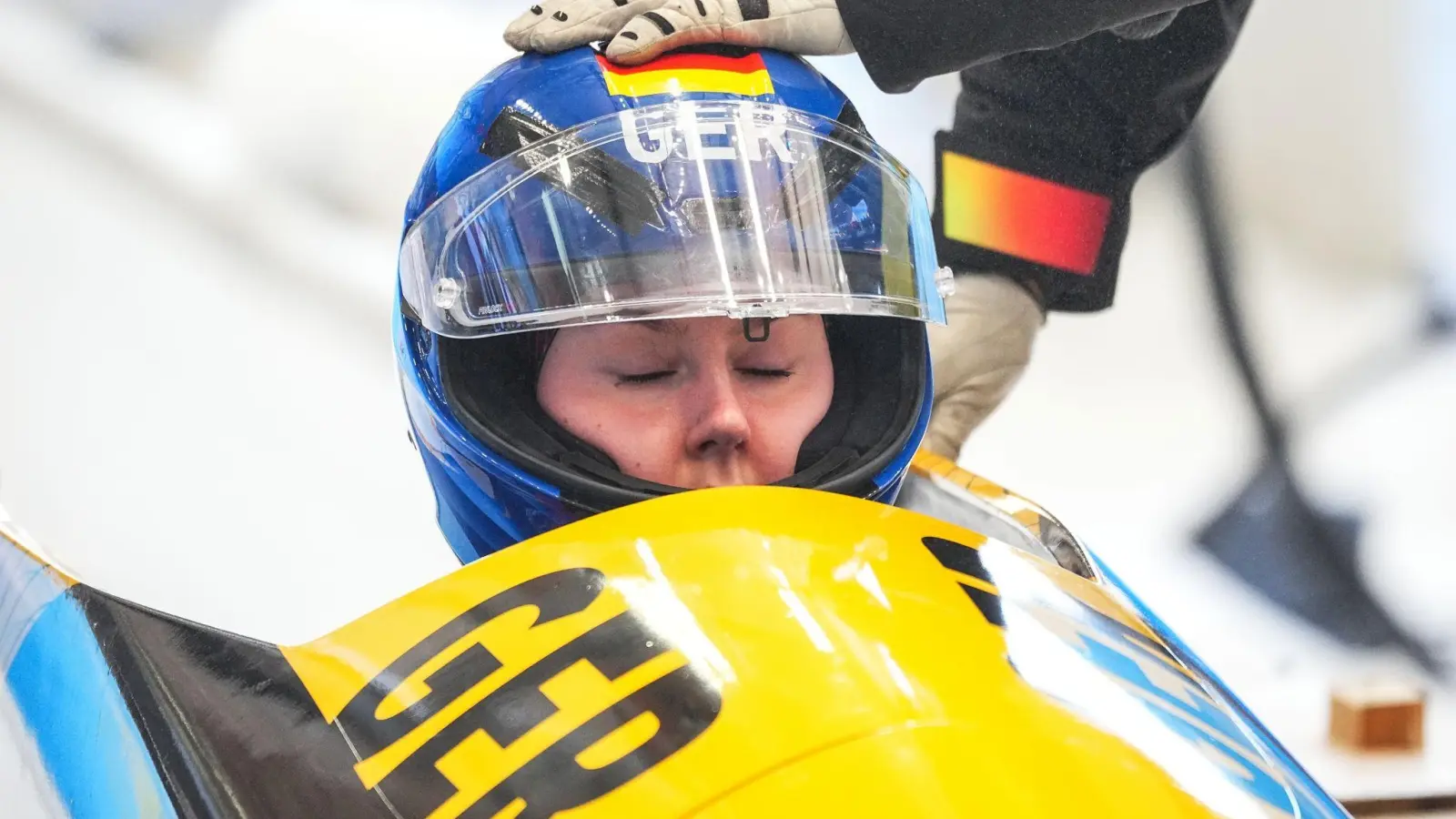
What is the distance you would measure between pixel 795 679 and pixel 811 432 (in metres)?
0.58

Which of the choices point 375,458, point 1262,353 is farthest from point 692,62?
point 1262,353

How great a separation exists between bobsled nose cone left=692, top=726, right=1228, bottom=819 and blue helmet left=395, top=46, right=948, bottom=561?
0.45 meters

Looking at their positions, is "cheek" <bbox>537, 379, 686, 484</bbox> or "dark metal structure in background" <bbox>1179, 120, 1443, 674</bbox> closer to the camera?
"cheek" <bbox>537, 379, 686, 484</bbox>

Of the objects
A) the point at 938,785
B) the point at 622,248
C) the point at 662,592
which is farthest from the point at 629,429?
the point at 938,785

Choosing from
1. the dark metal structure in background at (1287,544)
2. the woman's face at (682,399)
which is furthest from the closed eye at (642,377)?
the dark metal structure in background at (1287,544)

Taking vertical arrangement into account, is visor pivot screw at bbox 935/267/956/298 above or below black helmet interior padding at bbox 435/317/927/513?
above

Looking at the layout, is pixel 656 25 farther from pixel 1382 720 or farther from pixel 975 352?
pixel 1382 720

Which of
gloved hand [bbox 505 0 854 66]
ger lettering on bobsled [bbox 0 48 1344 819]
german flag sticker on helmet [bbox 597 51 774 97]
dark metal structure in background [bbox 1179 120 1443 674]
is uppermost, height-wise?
gloved hand [bbox 505 0 854 66]

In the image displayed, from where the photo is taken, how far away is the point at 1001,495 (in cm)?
140

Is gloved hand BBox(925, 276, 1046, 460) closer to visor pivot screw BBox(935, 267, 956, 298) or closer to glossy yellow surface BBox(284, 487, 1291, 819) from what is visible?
visor pivot screw BBox(935, 267, 956, 298)

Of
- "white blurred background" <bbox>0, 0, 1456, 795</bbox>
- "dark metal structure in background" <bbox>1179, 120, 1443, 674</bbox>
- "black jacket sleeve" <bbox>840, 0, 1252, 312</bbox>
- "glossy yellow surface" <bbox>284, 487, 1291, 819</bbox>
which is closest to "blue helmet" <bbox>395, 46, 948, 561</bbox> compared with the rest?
"glossy yellow surface" <bbox>284, 487, 1291, 819</bbox>

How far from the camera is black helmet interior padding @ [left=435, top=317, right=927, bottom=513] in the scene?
40.1 inches

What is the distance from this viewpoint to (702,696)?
1.93 feet

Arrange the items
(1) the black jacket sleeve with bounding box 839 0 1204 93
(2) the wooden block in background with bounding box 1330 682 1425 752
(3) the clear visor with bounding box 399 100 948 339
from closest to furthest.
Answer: (3) the clear visor with bounding box 399 100 948 339
(1) the black jacket sleeve with bounding box 839 0 1204 93
(2) the wooden block in background with bounding box 1330 682 1425 752
